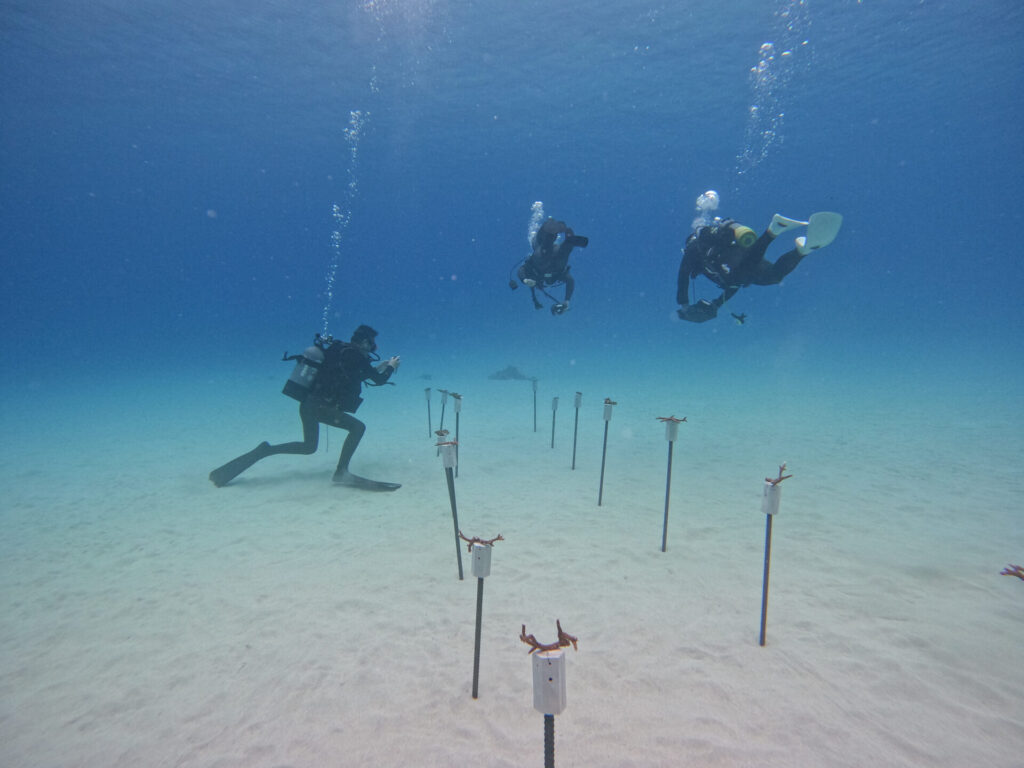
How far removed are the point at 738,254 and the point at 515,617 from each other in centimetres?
619

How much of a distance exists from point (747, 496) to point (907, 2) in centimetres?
3316

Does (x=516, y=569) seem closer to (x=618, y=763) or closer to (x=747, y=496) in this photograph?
(x=618, y=763)

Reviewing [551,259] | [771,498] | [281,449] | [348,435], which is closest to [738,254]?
[551,259]

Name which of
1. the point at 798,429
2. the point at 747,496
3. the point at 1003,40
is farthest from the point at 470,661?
the point at 1003,40

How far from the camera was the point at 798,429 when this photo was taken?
42.1 feet

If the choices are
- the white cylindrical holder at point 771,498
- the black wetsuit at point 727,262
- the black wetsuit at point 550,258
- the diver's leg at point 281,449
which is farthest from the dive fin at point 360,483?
the white cylindrical holder at point 771,498

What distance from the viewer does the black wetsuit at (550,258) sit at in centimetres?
769

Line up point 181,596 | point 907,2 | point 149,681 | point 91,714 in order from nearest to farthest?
point 91,714
point 149,681
point 181,596
point 907,2

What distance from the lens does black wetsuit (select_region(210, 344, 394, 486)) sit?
7.59 meters

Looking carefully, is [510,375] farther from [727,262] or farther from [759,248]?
[759,248]

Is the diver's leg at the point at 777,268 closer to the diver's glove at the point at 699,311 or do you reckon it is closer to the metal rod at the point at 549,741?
the diver's glove at the point at 699,311

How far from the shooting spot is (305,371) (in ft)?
25.3

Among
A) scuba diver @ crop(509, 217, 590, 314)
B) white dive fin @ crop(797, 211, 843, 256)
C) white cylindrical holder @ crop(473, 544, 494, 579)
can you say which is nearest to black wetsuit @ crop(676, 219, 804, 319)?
white dive fin @ crop(797, 211, 843, 256)

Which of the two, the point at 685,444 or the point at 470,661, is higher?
the point at 685,444
